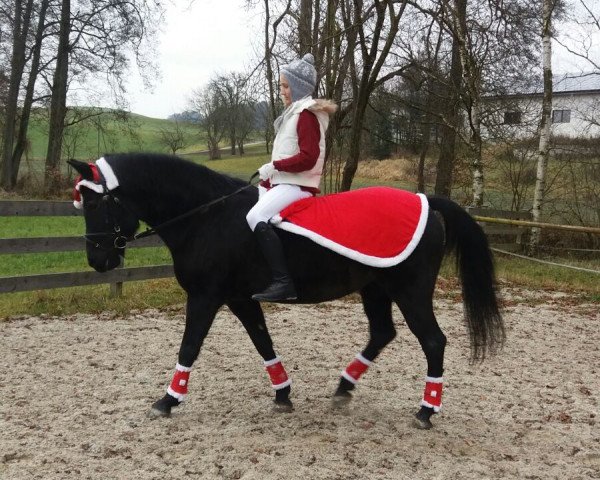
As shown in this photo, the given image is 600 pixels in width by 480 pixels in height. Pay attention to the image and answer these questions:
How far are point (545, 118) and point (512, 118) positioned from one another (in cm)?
218

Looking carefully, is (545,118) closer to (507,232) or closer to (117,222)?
(507,232)

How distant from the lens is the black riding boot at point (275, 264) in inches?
150

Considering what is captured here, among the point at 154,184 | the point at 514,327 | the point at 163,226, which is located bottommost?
the point at 514,327

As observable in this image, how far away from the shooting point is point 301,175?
3.97 meters

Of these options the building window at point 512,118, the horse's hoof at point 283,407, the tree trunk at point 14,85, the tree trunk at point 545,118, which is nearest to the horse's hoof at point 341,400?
the horse's hoof at point 283,407

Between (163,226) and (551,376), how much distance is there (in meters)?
3.75

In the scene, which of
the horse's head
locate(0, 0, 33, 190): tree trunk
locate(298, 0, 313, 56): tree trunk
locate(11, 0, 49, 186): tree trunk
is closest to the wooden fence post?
the horse's head

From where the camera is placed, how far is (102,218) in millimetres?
3852

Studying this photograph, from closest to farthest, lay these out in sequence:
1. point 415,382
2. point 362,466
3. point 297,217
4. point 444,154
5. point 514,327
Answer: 1. point 362,466
2. point 297,217
3. point 415,382
4. point 514,327
5. point 444,154

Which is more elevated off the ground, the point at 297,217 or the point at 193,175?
the point at 193,175

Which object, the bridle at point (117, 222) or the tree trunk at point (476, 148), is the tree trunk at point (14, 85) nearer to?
the tree trunk at point (476, 148)

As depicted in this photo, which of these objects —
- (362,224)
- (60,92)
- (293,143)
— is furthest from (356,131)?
(60,92)

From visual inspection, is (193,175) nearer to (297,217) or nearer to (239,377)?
(297,217)

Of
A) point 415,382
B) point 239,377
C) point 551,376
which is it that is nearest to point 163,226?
point 239,377
